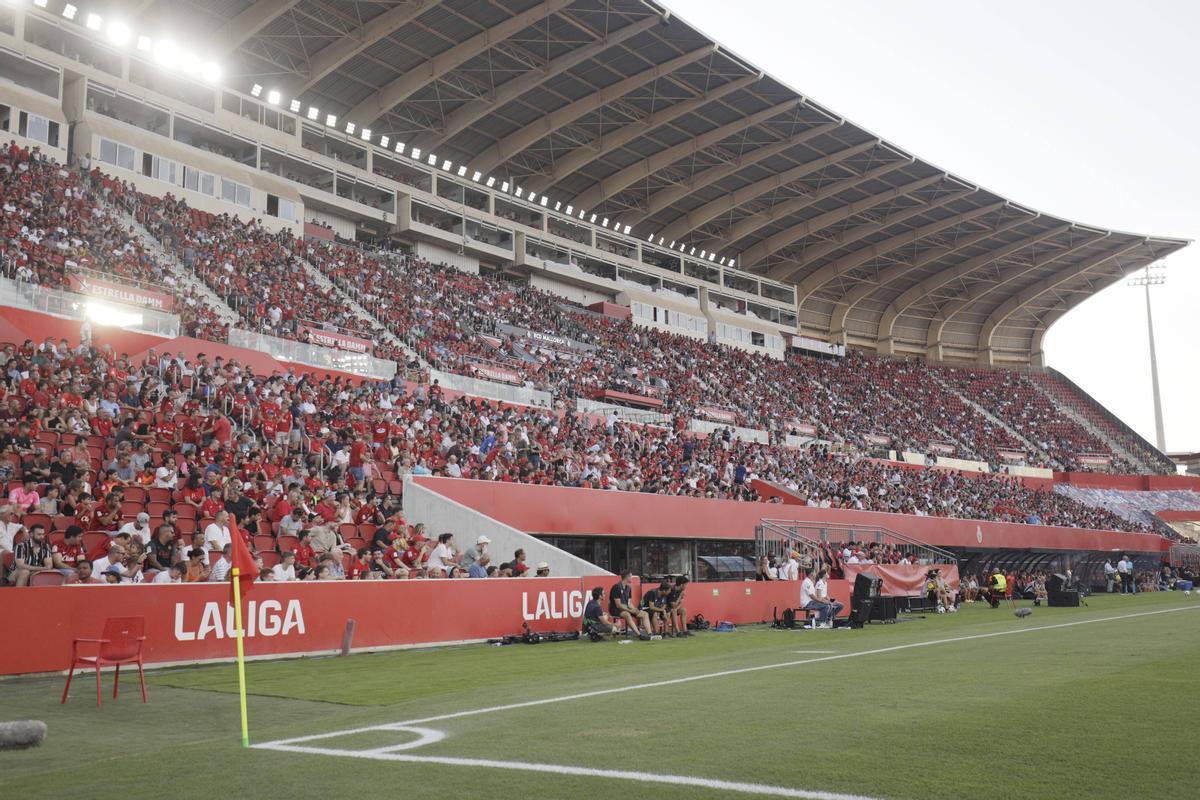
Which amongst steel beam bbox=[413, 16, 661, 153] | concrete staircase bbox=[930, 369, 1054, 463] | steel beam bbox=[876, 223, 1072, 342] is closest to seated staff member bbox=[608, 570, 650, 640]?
steel beam bbox=[413, 16, 661, 153]

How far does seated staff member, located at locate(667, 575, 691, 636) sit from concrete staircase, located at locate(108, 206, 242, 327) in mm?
15719

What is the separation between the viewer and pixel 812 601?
23.3 m

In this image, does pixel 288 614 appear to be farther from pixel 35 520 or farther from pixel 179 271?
pixel 179 271

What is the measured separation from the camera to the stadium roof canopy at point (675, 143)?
137 feet

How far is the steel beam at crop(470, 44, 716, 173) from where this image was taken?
45.3m

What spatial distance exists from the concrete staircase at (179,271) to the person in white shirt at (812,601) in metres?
17.3

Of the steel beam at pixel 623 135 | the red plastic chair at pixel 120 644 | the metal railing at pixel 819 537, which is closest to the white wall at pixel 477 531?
the metal railing at pixel 819 537

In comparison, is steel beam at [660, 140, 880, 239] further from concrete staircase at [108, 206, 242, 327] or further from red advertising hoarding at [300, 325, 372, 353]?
concrete staircase at [108, 206, 242, 327]

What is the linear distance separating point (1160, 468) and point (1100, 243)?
1944cm

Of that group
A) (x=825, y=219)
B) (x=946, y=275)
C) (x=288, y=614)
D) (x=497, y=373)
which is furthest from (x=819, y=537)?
(x=946, y=275)

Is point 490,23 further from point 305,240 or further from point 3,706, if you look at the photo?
point 3,706

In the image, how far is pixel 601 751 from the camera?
6543 millimetres

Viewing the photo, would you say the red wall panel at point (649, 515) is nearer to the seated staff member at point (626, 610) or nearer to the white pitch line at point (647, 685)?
the seated staff member at point (626, 610)

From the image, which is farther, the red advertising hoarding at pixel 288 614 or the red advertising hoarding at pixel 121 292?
the red advertising hoarding at pixel 121 292
